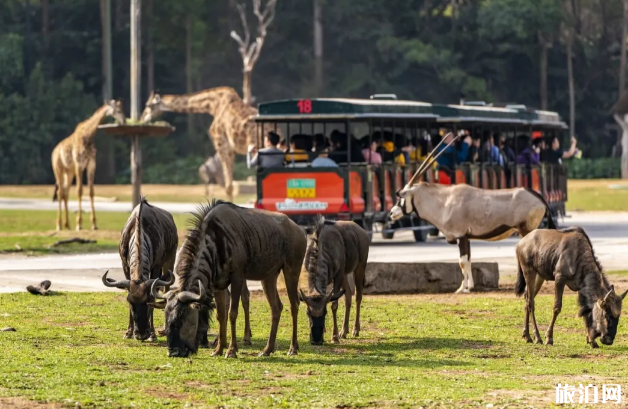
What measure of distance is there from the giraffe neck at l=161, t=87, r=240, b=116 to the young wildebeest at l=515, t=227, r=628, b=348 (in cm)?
2554

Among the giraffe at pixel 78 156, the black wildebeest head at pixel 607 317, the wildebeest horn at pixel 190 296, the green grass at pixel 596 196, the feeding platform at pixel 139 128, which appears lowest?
the green grass at pixel 596 196

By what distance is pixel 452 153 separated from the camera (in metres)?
31.5

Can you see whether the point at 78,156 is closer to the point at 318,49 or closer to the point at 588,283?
the point at 588,283

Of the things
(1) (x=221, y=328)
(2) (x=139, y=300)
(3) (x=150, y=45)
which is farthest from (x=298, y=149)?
(3) (x=150, y=45)

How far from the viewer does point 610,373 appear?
12.9 metres

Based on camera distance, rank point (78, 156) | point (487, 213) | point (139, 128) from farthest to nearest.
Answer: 1. point (78, 156)
2. point (139, 128)
3. point (487, 213)

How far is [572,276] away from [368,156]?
14.9 m

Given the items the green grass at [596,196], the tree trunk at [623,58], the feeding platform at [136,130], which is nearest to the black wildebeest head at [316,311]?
the feeding platform at [136,130]

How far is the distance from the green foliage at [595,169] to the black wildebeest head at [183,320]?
187 feet

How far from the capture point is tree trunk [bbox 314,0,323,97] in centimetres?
6875

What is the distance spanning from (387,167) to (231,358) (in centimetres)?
1636

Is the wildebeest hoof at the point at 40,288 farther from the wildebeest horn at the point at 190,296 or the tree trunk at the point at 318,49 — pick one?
the tree trunk at the point at 318,49

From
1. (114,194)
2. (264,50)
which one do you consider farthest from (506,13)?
(114,194)

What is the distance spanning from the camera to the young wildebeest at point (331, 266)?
1503 centimetres
